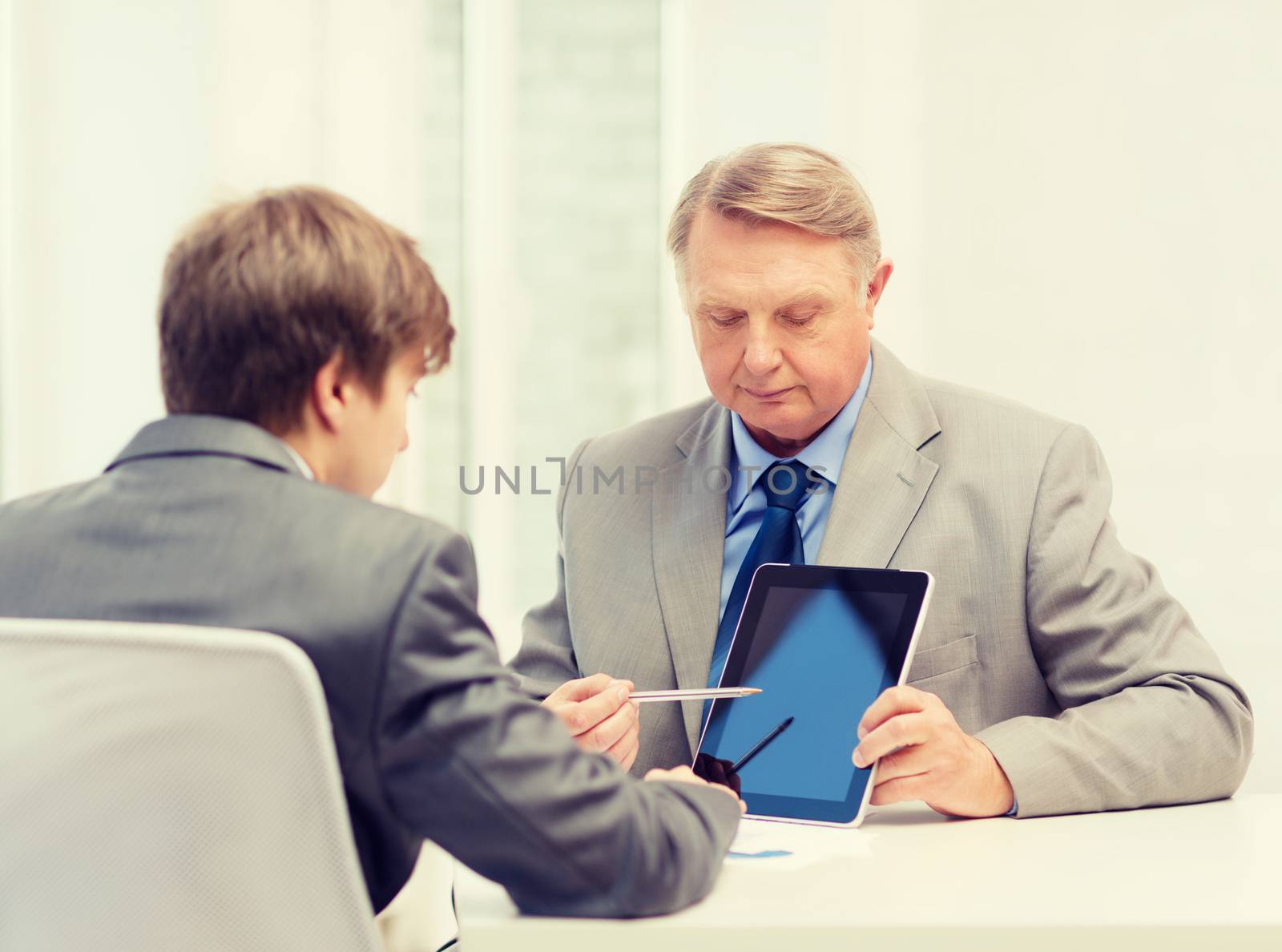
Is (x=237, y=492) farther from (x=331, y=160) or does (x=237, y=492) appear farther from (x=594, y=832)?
(x=331, y=160)

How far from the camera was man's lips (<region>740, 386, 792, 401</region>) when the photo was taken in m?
1.52

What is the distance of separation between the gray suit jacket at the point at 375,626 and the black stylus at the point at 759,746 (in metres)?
0.36

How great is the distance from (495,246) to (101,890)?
71.1 inches

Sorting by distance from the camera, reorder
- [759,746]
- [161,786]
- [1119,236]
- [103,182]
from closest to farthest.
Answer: [161,786], [759,746], [1119,236], [103,182]

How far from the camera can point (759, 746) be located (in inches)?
46.2

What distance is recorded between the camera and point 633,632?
1563 mm

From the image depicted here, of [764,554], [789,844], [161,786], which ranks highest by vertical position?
[161,786]

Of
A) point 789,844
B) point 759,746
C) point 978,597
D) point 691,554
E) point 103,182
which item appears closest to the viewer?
point 789,844

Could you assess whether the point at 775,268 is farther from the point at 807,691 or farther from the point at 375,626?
the point at 375,626

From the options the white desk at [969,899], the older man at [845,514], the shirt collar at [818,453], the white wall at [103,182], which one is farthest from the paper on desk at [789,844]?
the white wall at [103,182]

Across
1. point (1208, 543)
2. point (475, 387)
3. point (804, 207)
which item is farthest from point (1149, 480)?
point (475, 387)

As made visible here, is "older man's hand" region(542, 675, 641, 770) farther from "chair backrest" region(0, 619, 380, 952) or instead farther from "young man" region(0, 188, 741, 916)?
"chair backrest" region(0, 619, 380, 952)

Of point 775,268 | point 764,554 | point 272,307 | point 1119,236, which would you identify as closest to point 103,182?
point 775,268

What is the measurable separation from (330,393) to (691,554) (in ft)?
2.50
